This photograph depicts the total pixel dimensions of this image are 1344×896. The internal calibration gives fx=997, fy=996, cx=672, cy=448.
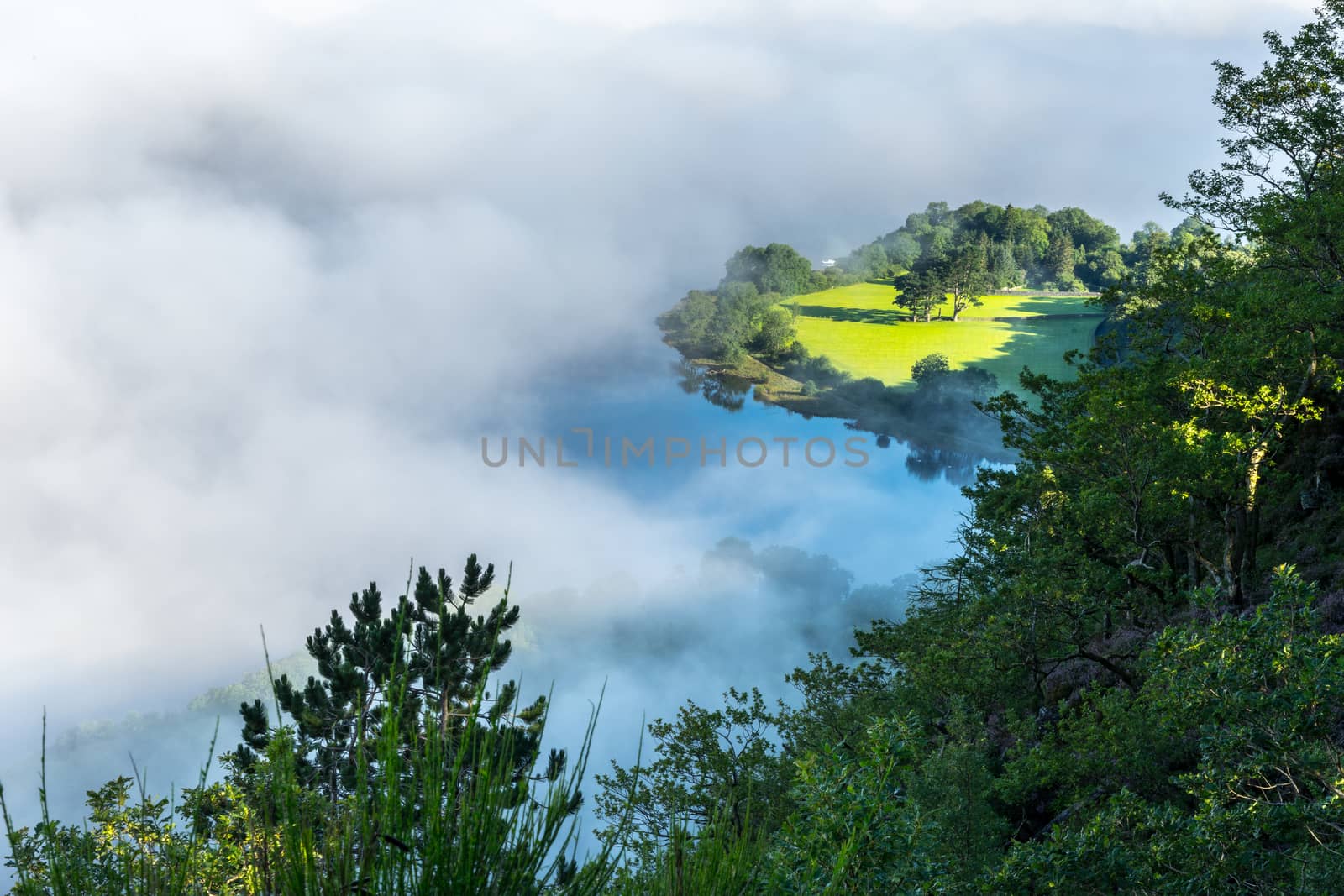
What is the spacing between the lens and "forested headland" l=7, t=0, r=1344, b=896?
3650 mm

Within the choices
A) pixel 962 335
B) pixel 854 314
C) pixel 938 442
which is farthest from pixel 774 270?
pixel 938 442

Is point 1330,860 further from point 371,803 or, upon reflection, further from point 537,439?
point 537,439

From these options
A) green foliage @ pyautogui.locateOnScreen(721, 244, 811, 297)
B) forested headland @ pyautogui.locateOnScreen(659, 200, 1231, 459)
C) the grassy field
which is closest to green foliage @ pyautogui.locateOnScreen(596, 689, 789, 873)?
forested headland @ pyautogui.locateOnScreen(659, 200, 1231, 459)

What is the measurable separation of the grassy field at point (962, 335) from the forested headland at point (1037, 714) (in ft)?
246

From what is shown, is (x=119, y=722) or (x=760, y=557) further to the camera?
(x=119, y=722)

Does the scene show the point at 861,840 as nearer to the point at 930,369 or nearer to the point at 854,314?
the point at 930,369

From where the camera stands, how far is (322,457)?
16988 cm

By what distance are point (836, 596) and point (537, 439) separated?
54.6 meters

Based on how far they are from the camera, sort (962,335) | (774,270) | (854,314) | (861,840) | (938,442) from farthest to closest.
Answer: (774,270) < (854,314) < (962,335) < (938,442) < (861,840)

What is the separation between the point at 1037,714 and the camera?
19.0m

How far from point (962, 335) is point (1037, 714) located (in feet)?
306

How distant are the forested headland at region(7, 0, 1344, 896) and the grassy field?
75.0 metres

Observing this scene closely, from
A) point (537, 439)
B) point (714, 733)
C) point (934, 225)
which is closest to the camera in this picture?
point (714, 733)

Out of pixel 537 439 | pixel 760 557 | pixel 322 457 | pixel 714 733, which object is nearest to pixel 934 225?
pixel 760 557
